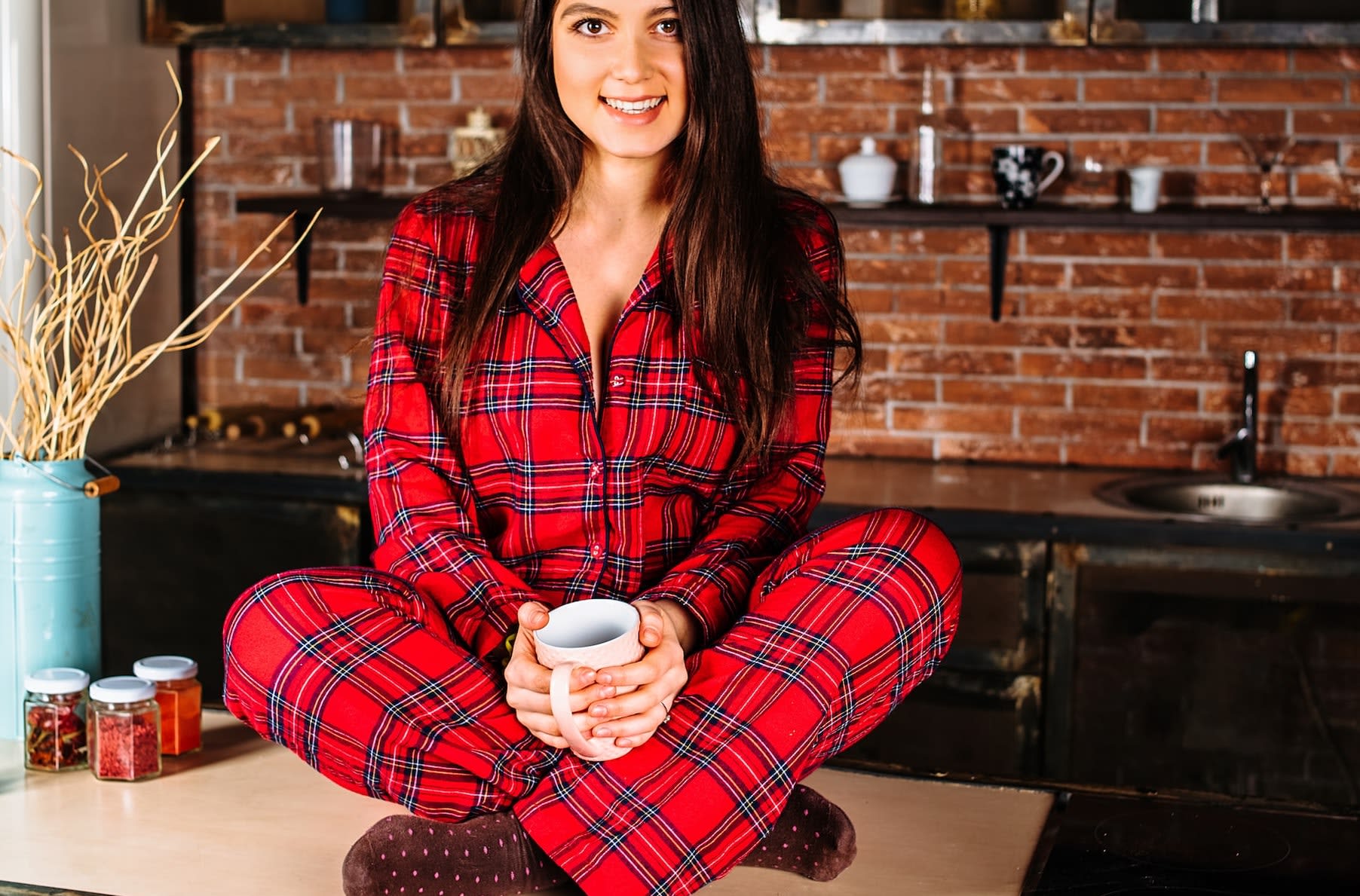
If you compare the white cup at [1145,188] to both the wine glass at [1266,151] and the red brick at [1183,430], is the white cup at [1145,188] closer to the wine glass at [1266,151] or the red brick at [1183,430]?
the wine glass at [1266,151]

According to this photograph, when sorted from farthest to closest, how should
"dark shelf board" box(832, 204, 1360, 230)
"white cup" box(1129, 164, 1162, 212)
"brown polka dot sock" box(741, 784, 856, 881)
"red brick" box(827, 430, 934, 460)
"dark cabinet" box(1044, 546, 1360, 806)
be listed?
"red brick" box(827, 430, 934, 460) → "white cup" box(1129, 164, 1162, 212) → "dark shelf board" box(832, 204, 1360, 230) → "dark cabinet" box(1044, 546, 1360, 806) → "brown polka dot sock" box(741, 784, 856, 881)

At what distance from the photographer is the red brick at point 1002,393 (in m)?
3.32

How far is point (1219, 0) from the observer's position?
2969 millimetres

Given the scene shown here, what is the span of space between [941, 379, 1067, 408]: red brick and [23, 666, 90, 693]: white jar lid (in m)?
1.93

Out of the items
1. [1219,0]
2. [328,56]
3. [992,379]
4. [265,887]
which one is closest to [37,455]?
[265,887]

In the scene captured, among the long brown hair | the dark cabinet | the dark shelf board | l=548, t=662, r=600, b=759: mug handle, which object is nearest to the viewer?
l=548, t=662, r=600, b=759: mug handle

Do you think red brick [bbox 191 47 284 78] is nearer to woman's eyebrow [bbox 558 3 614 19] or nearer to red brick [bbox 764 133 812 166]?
red brick [bbox 764 133 812 166]

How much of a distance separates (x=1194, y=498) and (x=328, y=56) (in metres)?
2.03

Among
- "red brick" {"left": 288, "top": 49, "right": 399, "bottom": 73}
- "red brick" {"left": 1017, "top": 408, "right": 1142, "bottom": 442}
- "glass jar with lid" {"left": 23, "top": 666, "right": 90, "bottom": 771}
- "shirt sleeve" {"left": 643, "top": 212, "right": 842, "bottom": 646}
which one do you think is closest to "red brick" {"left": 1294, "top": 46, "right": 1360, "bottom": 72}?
"red brick" {"left": 1017, "top": 408, "right": 1142, "bottom": 442}

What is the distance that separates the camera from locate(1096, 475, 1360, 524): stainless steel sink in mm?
3031

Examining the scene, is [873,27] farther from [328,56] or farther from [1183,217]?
[328,56]

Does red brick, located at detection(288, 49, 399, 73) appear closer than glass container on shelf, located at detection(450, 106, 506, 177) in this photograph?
No

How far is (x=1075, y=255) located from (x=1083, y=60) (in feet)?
1.26

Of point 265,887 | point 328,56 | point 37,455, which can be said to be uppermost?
point 328,56
